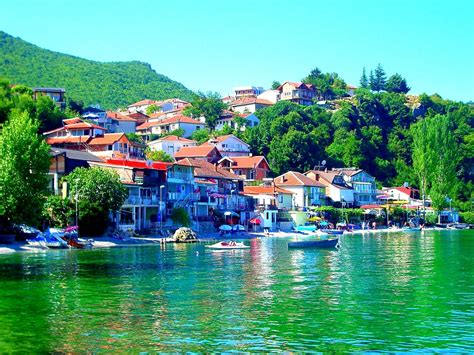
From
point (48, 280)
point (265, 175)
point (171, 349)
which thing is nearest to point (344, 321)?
point (171, 349)

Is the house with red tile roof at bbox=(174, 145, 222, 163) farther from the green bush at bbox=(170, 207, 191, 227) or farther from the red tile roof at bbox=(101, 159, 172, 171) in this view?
the green bush at bbox=(170, 207, 191, 227)

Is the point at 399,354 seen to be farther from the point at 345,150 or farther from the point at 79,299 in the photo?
the point at 345,150

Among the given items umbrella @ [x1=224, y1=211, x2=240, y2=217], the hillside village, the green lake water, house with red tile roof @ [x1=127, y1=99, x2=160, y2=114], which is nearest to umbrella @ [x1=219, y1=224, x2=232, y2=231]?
the hillside village

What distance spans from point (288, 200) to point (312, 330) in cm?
8605

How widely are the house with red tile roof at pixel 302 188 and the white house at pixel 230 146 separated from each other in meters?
12.4

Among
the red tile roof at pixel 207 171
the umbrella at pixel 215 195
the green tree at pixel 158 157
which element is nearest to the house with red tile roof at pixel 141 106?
the green tree at pixel 158 157

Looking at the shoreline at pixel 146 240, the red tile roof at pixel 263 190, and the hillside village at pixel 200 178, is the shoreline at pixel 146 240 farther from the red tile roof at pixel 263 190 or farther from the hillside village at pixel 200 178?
the red tile roof at pixel 263 190

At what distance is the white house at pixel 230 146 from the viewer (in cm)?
12112

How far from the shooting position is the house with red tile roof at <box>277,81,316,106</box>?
177750 millimetres

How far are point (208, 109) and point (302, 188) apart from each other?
46731mm

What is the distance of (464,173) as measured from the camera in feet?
465

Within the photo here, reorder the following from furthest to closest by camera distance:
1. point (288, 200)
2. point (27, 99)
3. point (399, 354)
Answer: point (288, 200), point (27, 99), point (399, 354)

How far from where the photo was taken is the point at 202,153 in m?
110

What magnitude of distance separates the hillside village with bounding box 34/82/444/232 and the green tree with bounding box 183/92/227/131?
4.33ft
